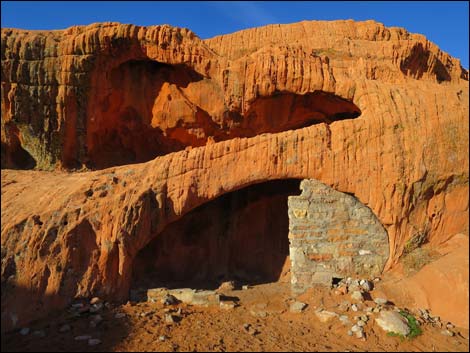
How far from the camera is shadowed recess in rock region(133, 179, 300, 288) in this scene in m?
9.94

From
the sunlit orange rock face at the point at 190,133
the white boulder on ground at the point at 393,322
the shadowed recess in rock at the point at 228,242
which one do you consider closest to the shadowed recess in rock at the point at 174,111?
the sunlit orange rock face at the point at 190,133

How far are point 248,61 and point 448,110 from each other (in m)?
5.42

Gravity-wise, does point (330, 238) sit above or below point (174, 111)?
below

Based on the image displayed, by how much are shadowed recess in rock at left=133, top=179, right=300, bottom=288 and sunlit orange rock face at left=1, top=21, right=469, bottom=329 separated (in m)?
0.58

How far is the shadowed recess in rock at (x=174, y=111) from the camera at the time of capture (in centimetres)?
1149

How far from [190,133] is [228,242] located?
3663mm

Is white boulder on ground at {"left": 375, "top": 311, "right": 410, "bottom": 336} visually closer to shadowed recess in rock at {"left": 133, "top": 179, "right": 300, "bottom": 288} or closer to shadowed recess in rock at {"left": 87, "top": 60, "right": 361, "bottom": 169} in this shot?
shadowed recess in rock at {"left": 133, "top": 179, "right": 300, "bottom": 288}

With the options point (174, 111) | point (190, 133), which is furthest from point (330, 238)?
point (174, 111)

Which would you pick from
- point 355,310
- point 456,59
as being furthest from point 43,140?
point 456,59

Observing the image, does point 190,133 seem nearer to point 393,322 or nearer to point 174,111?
point 174,111

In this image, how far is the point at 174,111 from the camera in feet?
38.3

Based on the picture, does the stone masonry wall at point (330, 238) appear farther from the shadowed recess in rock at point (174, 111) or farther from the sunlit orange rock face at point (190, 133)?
the shadowed recess in rock at point (174, 111)

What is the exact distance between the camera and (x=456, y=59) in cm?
1359

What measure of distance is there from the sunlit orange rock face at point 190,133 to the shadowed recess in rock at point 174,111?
42mm
